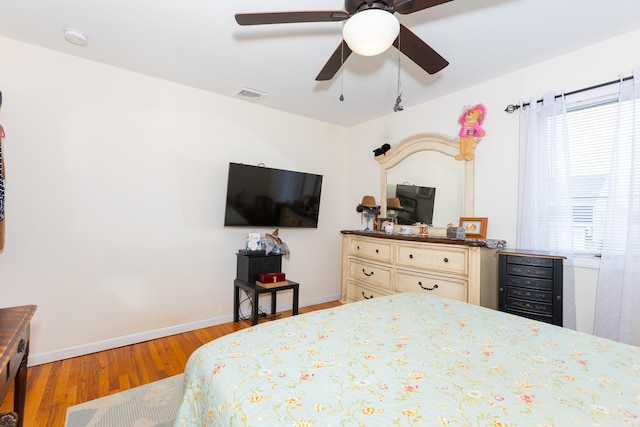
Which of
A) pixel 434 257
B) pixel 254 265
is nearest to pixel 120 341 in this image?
pixel 254 265

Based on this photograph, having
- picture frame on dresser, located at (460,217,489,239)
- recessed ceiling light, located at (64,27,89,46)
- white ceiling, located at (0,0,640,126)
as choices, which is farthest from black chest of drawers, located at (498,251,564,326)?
recessed ceiling light, located at (64,27,89,46)

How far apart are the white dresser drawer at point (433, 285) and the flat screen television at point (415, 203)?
27.5 inches

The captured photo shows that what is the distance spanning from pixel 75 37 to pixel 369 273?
11.0ft

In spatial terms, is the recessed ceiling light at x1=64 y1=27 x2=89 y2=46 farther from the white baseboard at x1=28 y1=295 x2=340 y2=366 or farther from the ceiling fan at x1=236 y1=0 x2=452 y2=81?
the white baseboard at x1=28 y1=295 x2=340 y2=366

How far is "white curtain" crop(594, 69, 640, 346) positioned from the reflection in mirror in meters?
1.13

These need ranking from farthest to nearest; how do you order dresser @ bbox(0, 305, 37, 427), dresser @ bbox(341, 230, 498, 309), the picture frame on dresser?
the picture frame on dresser
dresser @ bbox(341, 230, 498, 309)
dresser @ bbox(0, 305, 37, 427)

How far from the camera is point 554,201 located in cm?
244

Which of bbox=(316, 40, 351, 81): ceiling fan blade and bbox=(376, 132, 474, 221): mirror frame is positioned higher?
bbox=(316, 40, 351, 81): ceiling fan blade

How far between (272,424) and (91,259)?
268 centimetres

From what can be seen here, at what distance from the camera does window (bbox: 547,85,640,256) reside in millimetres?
2225

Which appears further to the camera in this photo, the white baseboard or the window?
the white baseboard

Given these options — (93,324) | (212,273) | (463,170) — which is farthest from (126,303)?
(463,170)

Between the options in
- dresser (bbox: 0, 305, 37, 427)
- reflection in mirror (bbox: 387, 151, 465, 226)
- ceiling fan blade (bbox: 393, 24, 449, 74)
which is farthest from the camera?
reflection in mirror (bbox: 387, 151, 465, 226)

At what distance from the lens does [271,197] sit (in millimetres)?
3467
